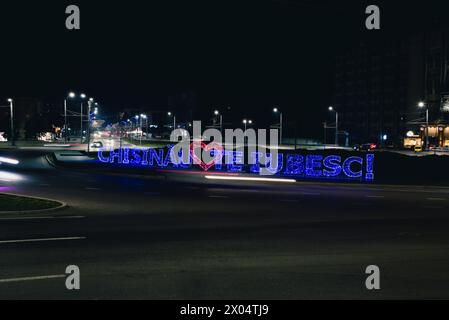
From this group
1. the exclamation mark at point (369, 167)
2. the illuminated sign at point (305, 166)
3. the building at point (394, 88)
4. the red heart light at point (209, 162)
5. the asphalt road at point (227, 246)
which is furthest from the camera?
the building at point (394, 88)

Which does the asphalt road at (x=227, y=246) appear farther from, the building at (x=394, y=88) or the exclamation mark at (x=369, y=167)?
the building at (x=394, y=88)

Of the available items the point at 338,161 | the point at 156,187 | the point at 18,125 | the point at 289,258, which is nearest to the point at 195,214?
the point at 289,258

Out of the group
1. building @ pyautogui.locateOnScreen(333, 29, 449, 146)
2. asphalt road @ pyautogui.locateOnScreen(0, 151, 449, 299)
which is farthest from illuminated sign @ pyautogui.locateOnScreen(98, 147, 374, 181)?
building @ pyautogui.locateOnScreen(333, 29, 449, 146)

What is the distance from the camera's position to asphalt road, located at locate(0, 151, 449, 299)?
8.83m

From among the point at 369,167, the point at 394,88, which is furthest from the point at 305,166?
the point at 394,88

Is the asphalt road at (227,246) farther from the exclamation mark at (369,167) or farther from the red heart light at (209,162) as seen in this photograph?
the red heart light at (209,162)

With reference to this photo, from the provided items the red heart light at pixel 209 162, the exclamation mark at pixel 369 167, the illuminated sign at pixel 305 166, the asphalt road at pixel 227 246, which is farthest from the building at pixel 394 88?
the asphalt road at pixel 227 246

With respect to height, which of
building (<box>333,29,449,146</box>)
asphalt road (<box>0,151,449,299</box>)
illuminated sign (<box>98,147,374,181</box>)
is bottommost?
asphalt road (<box>0,151,449,299</box>)

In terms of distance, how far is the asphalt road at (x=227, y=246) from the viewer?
883 cm

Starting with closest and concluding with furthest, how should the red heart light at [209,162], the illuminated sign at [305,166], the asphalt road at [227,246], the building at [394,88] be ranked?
the asphalt road at [227,246]
the illuminated sign at [305,166]
the red heart light at [209,162]
the building at [394,88]

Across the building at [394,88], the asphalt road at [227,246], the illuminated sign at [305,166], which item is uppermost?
the building at [394,88]

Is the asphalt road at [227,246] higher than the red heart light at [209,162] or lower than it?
lower

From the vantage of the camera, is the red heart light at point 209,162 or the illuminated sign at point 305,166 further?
the red heart light at point 209,162

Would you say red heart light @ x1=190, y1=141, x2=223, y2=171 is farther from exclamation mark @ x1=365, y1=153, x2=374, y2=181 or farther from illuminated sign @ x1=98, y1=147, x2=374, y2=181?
exclamation mark @ x1=365, y1=153, x2=374, y2=181
